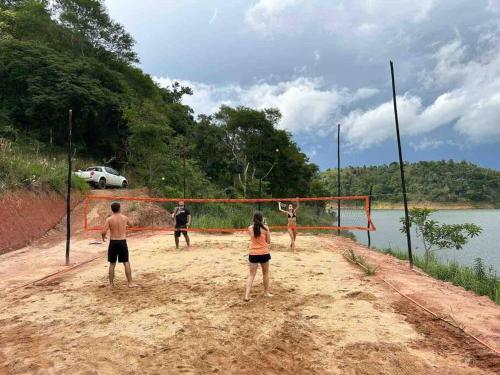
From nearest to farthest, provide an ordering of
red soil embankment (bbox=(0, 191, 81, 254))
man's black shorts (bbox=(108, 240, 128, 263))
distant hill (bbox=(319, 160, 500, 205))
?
man's black shorts (bbox=(108, 240, 128, 263)) < red soil embankment (bbox=(0, 191, 81, 254)) < distant hill (bbox=(319, 160, 500, 205))

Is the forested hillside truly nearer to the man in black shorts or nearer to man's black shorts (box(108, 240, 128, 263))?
the man in black shorts

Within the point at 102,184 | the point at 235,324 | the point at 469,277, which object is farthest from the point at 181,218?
the point at 102,184

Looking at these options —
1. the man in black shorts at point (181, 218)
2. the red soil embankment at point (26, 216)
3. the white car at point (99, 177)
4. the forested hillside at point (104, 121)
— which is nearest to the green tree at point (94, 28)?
the forested hillside at point (104, 121)

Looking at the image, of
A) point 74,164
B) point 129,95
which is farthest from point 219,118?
point 74,164

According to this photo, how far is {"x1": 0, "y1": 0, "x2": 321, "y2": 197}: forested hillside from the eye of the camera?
22.6 meters

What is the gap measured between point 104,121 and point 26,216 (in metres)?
13.7

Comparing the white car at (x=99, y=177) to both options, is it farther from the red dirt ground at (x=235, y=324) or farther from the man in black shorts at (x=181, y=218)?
the red dirt ground at (x=235, y=324)

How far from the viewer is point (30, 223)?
1418 cm

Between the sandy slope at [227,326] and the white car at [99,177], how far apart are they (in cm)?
1119

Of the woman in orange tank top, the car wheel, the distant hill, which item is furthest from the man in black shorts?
the distant hill

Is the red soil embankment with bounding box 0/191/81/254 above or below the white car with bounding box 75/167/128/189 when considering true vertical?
below

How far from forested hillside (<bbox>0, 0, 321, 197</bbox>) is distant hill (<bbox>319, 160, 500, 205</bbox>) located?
22775mm

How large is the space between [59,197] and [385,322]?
14.4 m

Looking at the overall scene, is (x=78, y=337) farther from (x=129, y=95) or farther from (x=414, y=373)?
(x=129, y=95)
